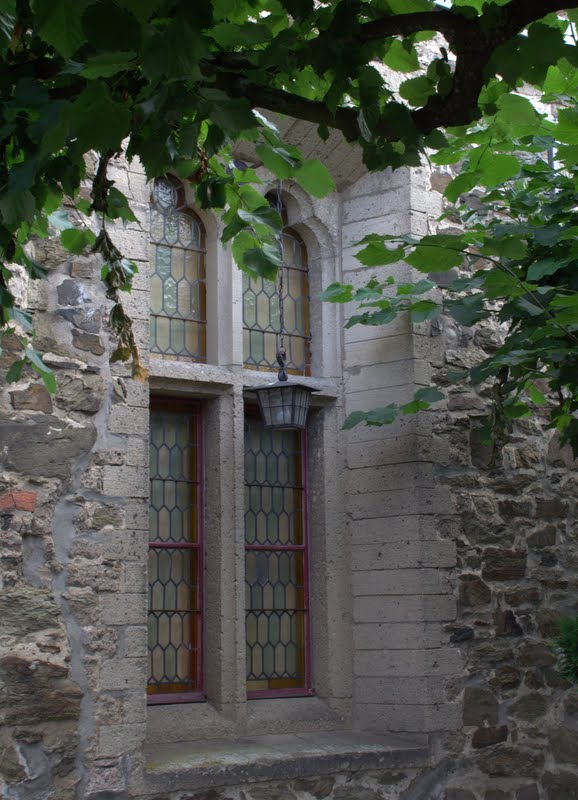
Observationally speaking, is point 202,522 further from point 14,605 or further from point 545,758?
point 545,758

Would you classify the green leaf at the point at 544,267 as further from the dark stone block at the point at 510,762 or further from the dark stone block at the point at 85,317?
the dark stone block at the point at 510,762

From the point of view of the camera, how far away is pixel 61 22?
199cm

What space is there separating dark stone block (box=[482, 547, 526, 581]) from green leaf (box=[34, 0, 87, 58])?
3984 mm

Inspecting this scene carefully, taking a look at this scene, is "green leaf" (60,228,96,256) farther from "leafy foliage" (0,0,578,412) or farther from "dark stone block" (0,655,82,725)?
"dark stone block" (0,655,82,725)

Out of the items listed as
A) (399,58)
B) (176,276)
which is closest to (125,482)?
(176,276)

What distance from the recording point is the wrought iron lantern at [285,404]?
498 cm

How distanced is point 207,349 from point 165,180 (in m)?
0.86

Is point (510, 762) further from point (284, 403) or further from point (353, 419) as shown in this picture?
point (284, 403)

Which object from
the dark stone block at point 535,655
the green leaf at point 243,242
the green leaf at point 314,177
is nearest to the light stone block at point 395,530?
the dark stone block at point 535,655

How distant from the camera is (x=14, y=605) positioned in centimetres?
415

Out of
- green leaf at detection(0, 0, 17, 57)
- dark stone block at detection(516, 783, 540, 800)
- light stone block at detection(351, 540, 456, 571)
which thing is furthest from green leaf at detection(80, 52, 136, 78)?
dark stone block at detection(516, 783, 540, 800)

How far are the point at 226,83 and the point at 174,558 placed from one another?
9.47ft

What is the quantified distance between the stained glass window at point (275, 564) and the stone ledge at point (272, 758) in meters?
0.34

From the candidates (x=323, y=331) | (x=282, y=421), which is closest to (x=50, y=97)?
(x=282, y=421)
